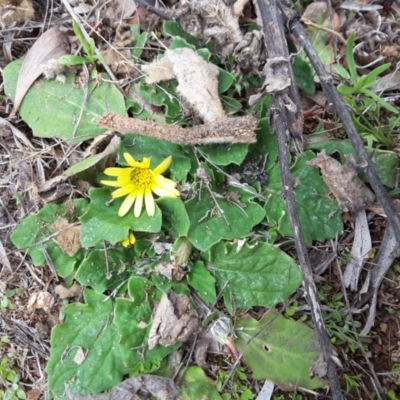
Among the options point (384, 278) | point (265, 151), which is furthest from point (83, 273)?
point (384, 278)

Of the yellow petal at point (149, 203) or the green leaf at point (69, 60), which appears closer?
the yellow petal at point (149, 203)

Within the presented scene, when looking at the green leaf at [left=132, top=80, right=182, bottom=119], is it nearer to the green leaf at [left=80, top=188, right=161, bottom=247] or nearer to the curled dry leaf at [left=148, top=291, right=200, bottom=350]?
the green leaf at [left=80, top=188, right=161, bottom=247]

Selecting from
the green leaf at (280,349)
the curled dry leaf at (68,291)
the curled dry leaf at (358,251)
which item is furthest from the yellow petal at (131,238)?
the curled dry leaf at (358,251)

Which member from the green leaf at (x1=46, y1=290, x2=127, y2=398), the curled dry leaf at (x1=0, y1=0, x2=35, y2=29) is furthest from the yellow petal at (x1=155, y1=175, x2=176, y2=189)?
the curled dry leaf at (x1=0, y1=0, x2=35, y2=29)

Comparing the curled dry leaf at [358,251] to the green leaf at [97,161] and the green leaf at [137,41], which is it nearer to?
the green leaf at [97,161]

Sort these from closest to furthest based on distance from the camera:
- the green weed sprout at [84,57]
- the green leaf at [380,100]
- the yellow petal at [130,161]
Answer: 1. the yellow petal at [130,161]
2. the green leaf at [380,100]
3. the green weed sprout at [84,57]

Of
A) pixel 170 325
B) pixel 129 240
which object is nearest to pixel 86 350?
pixel 170 325
